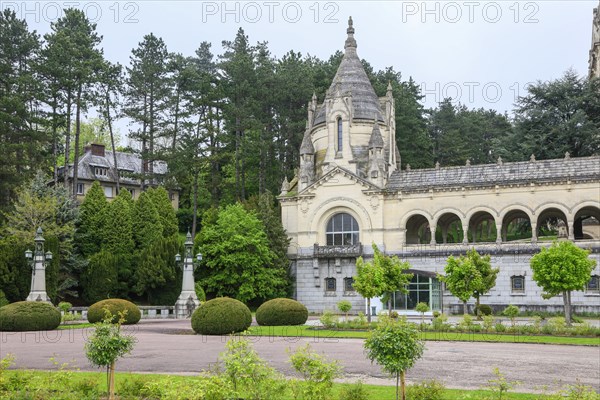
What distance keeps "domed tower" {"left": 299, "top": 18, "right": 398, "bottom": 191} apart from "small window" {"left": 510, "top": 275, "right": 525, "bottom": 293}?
12.4 meters

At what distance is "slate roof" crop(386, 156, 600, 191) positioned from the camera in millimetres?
46125

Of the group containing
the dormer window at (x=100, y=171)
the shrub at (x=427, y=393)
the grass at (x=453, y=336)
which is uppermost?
the dormer window at (x=100, y=171)

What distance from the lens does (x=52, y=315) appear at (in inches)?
1262

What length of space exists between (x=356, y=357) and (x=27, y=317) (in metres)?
18.4

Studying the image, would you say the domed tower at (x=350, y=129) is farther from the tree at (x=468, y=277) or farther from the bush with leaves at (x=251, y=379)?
the bush with leaves at (x=251, y=379)

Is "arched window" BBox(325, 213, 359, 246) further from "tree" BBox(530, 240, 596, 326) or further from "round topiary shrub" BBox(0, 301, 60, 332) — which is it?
"round topiary shrub" BBox(0, 301, 60, 332)

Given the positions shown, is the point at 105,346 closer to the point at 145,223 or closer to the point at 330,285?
the point at 330,285

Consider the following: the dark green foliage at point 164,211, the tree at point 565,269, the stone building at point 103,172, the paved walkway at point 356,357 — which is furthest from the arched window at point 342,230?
the paved walkway at point 356,357

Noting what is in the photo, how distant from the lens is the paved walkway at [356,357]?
1672 centimetres

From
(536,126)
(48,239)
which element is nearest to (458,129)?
(536,126)

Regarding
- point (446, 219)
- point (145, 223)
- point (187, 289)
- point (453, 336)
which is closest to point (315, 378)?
point (453, 336)

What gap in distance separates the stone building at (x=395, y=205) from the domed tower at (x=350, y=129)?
90 millimetres

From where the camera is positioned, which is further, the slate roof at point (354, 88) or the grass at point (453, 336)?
the slate roof at point (354, 88)

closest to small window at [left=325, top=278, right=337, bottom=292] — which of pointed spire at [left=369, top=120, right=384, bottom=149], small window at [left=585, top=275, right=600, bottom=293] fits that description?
pointed spire at [left=369, top=120, right=384, bottom=149]
